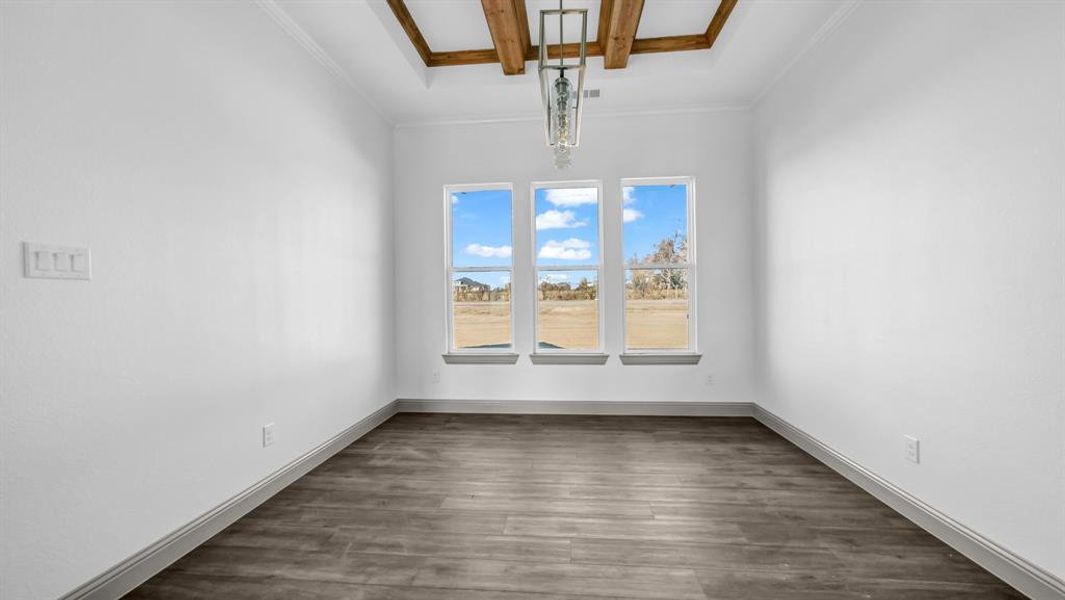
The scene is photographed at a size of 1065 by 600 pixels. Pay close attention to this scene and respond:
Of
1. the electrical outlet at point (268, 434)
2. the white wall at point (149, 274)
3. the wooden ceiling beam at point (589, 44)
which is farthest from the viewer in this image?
the wooden ceiling beam at point (589, 44)

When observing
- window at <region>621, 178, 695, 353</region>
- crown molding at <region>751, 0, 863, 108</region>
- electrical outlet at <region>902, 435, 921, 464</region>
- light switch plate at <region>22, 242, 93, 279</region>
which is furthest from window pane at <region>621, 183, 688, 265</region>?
light switch plate at <region>22, 242, 93, 279</region>

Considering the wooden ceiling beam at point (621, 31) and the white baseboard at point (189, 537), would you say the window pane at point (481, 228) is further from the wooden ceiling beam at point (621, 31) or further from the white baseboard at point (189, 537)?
the white baseboard at point (189, 537)

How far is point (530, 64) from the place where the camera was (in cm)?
356

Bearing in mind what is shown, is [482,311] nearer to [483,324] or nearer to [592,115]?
[483,324]

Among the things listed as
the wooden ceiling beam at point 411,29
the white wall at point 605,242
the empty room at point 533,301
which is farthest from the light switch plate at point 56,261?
the white wall at point 605,242

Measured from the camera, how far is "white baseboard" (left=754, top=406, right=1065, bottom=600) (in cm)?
160

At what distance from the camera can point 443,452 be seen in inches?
126

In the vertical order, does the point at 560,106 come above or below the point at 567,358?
above

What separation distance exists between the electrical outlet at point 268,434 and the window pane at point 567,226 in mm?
2649

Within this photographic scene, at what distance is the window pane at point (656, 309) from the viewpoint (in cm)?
418

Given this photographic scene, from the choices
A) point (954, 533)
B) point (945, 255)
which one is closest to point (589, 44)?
point (945, 255)

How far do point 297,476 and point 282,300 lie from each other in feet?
3.77

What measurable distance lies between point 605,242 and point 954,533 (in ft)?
9.91

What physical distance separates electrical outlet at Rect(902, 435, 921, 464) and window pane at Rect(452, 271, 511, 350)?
305cm
